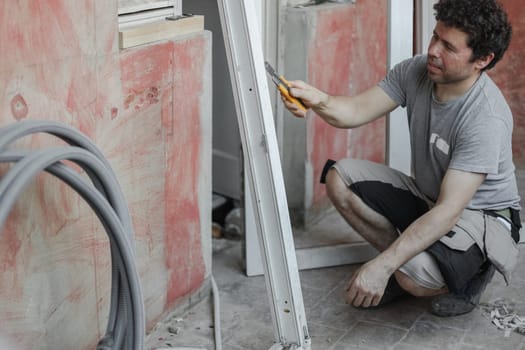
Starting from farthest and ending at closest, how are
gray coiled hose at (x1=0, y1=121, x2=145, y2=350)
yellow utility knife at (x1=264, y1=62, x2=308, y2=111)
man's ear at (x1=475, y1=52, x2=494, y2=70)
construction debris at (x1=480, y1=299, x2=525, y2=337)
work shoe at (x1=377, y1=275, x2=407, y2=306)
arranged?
1. work shoe at (x1=377, y1=275, x2=407, y2=306)
2. construction debris at (x1=480, y1=299, x2=525, y2=337)
3. man's ear at (x1=475, y1=52, x2=494, y2=70)
4. yellow utility knife at (x1=264, y1=62, x2=308, y2=111)
5. gray coiled hose at (x1=0, y1=121, x2=145, y2=350)

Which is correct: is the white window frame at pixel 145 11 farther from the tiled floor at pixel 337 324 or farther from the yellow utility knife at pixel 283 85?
the tiled floor at pixel 337 324

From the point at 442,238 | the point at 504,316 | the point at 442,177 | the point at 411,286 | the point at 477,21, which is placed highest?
the point at 477,21

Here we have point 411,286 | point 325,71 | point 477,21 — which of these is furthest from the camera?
point 325,71

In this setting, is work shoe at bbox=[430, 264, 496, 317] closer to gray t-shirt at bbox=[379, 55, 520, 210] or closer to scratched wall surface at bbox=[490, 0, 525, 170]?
gray t-shirt at bbox=[379, 55, 520, 210]

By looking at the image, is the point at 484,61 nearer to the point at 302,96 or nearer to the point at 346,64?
the point at 302,96

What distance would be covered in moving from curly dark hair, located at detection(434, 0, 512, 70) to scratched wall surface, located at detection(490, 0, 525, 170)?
4.81 ft

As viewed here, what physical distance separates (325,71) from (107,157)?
4.32 ft

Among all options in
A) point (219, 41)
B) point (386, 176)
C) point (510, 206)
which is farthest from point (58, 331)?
point (219, 41)

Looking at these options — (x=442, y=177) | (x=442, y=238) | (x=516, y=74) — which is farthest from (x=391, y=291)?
(x=516, y=74)

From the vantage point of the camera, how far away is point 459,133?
9.18ft

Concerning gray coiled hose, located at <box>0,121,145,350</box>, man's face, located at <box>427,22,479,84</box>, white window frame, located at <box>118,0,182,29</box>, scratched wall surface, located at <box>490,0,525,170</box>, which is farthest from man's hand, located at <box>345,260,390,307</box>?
scratched wall surface, located at <box>490,0,525,170</box>

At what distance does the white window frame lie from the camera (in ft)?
8.30

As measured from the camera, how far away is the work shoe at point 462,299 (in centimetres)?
298

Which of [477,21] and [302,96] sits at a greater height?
[477,21]
